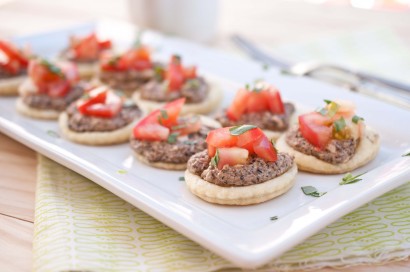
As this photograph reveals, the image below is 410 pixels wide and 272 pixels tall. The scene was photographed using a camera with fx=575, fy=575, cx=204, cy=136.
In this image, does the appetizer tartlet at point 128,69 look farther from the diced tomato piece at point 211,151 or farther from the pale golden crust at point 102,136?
the diced tomato piece at point 211,151

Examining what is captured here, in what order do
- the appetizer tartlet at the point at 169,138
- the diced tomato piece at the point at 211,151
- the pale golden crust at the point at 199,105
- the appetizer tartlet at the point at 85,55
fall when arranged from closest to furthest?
the diced tomato piece at the point at 211,151, the appetizer tartlet at the point at 169,138, the pale golden crust at the point at 199,105, the appetizer tartlet at the point at 85,55

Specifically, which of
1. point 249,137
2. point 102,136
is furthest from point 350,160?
point 102,136

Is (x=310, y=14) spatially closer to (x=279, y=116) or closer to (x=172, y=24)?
(x=172, y=24)

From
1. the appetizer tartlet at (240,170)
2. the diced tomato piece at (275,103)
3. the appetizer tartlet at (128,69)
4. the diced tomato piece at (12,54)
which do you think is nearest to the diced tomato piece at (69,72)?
the appetizer tartlet at (128,69)

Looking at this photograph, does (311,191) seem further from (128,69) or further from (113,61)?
(113,61)

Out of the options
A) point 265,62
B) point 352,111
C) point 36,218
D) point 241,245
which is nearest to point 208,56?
point 265,62

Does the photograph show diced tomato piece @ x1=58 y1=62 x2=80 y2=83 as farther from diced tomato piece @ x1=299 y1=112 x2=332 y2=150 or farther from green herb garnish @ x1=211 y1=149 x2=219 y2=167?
diced tomato piece @ x1=299 y1=112 x2=332 y2=150

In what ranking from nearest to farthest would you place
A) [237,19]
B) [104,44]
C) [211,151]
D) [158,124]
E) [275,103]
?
[211,151], [158,124], [275,103], [104,44], [237,19]
